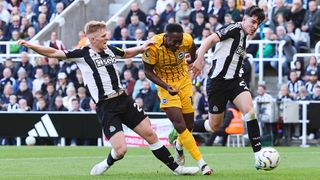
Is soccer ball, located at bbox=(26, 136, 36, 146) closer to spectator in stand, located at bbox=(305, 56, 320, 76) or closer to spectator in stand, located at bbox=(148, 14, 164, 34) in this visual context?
spectator in stand, located at bbox=(148, 14, 164, 34)

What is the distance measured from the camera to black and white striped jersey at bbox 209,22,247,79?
46.8 feet

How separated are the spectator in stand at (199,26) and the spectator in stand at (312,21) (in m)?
2.70

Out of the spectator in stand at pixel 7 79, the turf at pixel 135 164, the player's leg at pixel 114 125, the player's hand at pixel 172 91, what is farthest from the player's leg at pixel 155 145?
the spectator in stand at pixel 7 79

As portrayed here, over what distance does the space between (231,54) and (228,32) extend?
1.23 feet

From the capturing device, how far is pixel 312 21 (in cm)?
2450

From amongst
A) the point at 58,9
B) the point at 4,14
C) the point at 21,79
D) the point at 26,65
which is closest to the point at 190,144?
the point at 21,79

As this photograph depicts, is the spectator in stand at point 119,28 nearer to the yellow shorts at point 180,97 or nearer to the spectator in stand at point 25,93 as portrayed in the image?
the spectator in stand at point 25,93

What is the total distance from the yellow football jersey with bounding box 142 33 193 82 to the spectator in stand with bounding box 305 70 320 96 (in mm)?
9667

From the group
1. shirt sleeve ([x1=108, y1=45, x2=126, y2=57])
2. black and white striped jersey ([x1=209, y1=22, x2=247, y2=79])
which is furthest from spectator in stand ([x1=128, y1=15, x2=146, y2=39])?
shirt sleeve ([x1=108, y1=45, x2=126, y2=57])

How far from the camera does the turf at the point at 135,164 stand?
43.0 feet

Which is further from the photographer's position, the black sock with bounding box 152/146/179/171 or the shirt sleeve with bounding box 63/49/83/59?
the black sock with bounding box 152/146/179/171

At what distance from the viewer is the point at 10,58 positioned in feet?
90.0

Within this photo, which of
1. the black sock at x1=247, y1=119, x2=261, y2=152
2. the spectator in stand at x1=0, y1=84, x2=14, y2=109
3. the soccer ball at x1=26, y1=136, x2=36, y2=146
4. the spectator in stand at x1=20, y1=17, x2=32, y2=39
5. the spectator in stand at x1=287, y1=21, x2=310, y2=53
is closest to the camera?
the black sock at x1=247, y1=119, x2=261, y2=152

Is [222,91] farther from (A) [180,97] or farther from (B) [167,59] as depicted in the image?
(B) [167,59]
